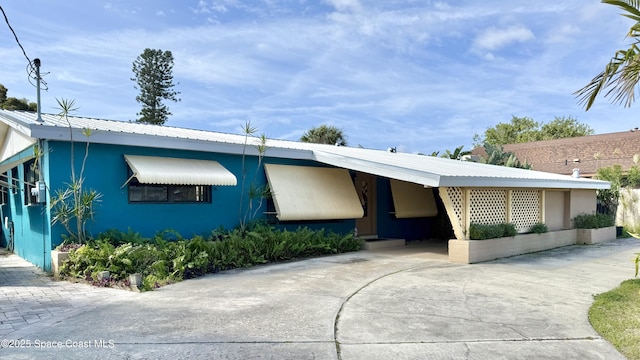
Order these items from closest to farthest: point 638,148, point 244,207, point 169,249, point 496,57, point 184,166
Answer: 1. point 169,249
2. point 184,166
3. point 244,207
4. point 496,57
5. point 638,148

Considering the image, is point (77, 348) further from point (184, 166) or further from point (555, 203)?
point (555, 203)

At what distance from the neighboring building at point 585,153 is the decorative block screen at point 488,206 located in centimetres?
1831

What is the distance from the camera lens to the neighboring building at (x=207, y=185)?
387 inches

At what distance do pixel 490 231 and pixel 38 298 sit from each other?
1025 cm

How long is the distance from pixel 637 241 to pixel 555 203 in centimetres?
430

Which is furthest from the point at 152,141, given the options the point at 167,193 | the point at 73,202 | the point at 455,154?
the point at 455,154

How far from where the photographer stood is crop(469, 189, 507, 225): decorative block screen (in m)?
12.1

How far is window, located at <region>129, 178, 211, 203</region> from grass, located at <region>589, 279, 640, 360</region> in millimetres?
8826

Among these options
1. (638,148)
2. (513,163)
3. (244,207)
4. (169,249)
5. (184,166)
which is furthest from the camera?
(638,148)

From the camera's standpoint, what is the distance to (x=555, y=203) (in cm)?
1608

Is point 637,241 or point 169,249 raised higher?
point 169,249

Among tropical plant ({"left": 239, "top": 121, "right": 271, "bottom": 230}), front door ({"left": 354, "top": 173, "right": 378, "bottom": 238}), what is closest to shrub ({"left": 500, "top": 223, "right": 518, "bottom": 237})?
front door ({"left": 354, "top": 173, "right": 378, "bottom": 238})

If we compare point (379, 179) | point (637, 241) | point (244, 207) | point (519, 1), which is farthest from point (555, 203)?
point (244, 207)

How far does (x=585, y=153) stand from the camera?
1280 inches
